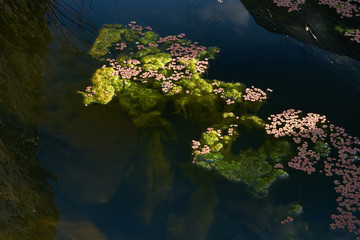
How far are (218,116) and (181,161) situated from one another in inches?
25.8

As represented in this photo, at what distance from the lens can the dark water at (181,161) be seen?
2.21m

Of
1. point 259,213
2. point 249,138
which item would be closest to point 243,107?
point 249,138

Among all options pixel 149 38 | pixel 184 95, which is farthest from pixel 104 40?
pixel 184 95

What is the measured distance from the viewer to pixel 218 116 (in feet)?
9.84

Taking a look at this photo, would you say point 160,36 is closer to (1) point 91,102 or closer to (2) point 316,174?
(1) point 91,102

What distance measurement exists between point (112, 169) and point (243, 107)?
1.44 meters

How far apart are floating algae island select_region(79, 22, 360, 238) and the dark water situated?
0.33 ft

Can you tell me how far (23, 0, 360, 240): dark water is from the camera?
7.25 ft

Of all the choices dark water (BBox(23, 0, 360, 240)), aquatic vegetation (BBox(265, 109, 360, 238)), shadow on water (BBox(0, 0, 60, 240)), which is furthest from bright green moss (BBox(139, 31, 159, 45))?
aquatic vegetation (BBox(265, 109, 360, 238))

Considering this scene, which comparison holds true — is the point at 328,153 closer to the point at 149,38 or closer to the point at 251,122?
the point at 251,122

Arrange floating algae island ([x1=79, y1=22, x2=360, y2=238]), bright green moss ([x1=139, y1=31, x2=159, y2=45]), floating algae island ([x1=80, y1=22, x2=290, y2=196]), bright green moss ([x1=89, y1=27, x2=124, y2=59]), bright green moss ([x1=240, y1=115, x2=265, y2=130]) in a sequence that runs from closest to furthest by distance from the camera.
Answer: floating algae island ([x1=79, y1=22, x2=360, y2=238]) < floating algae island ([x1=80, y1=22, x2=290, y2=196]) < bright green moss ([x1=240, y1=115, x2=265, y2=130]) < bright green moss ([x1=89, y1=27, x2=124, y2=59]) < bright green moss ([x1=139, y1=31, x2=159, y2=45])

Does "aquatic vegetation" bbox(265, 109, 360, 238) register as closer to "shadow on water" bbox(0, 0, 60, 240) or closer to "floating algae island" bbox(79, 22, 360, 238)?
"floating algae island" bbox(79, 22, 360, 238)

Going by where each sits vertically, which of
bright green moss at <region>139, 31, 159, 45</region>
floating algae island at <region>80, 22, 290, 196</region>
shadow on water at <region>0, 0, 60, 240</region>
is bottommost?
shadow on water at <region>0, 0, 60, 240</region>

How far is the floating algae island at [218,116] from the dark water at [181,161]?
10 centimetres
